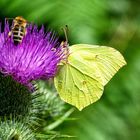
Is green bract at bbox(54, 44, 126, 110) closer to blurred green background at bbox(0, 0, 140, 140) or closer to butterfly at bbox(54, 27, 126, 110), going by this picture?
butterfly at bbox(54, 27, 126, 110)

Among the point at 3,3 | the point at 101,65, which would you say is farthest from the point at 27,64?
the point at 3,3

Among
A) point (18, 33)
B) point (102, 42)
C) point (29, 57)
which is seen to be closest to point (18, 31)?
point (18, 33)

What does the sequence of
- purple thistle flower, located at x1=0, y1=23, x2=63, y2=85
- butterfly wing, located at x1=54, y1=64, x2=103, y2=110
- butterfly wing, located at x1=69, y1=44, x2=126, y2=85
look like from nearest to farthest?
1. purple thistle flower, located at x1=0, y1=23, x2=63, y2=85
2. butterfly wing, located at x1=54, y1=64, x2=103, y2=110
3. butterfly wing, located at x1=69, y1=44, x2=126, y2=85

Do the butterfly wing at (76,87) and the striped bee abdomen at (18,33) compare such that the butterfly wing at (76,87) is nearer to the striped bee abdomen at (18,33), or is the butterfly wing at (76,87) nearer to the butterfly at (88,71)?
the butterfly at (88,71)

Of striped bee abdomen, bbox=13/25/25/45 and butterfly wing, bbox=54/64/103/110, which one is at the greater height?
striped bee abdomen, bbox=13/25/25/45

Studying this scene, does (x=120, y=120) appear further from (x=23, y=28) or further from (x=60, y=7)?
(x=23, y=28)

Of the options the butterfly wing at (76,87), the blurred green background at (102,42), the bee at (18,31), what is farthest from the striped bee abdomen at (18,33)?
the blurred green background at (102,42)

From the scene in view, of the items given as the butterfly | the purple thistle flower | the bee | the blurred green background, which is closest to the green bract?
the butterfly
